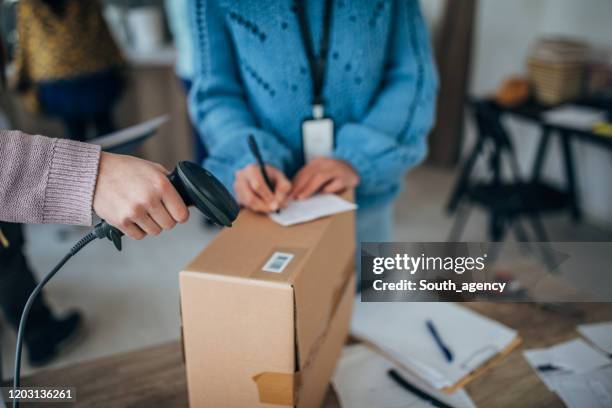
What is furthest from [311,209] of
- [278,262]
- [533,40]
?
[533,40]

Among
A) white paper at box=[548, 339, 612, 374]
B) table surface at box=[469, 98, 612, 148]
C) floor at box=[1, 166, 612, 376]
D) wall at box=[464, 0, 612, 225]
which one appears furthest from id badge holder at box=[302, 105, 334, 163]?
wall at box=[464, 0, 612, 225]

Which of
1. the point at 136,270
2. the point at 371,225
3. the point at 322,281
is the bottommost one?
the point at 136,270

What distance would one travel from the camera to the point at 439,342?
0.89 m

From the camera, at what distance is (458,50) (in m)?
3.70

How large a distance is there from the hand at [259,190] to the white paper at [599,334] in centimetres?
62

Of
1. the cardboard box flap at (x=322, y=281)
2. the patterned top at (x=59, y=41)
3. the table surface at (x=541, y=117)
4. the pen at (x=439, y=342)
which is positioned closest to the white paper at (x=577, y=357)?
the pen at (x=439, y=342)

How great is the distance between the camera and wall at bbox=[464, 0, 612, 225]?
3.07 meters

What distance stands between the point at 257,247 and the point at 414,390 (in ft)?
1.16

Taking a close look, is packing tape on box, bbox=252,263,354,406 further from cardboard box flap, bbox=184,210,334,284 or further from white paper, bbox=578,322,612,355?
white paper, bbox=578,322,612,355

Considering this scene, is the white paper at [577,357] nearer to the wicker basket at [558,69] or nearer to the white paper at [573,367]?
the white paper at [573,367]

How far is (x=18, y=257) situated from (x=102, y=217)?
68 centimetres

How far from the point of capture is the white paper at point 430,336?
2.75 ft

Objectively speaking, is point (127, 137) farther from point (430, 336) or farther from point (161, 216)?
point (430, 336)

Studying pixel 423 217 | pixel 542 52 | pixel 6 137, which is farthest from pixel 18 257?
pixel 542 52
